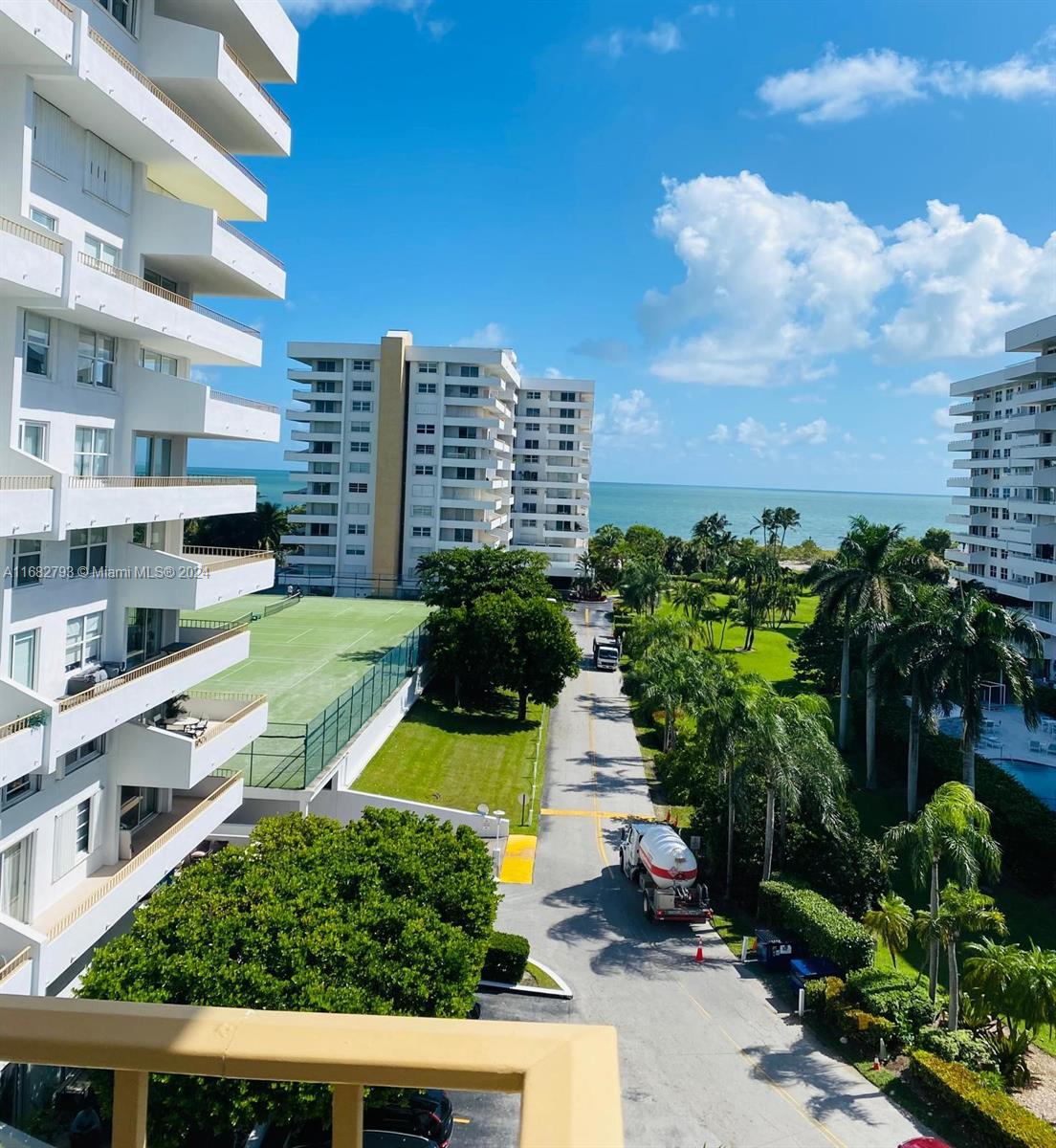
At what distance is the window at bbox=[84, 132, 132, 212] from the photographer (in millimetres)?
18625

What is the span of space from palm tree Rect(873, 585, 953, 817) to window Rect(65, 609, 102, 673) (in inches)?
1117

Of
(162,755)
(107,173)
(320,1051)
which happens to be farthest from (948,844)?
(107,173)

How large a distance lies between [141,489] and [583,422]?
3442 inches

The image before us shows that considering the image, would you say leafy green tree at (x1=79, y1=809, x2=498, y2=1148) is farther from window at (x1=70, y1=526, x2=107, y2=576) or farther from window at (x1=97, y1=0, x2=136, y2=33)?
window at (x1=97, y1=0, x2=136, y2=33)

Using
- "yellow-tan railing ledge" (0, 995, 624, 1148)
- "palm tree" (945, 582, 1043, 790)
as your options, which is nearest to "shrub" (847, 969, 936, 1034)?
"palm tree" (945, 582, 1043, 790)

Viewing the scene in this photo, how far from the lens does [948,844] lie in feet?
73.2

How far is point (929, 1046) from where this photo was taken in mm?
21031

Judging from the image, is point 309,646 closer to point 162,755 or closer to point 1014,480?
point 162,755

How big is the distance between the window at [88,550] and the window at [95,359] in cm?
299

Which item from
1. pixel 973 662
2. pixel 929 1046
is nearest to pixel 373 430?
pixel 973 662

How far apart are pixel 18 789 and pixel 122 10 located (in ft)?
51.0

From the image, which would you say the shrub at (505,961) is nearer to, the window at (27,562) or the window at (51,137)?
the window at (27,562)

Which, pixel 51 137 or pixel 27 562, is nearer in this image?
pixel 51 137

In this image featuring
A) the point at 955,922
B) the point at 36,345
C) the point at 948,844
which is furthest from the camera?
the point at 948,844
